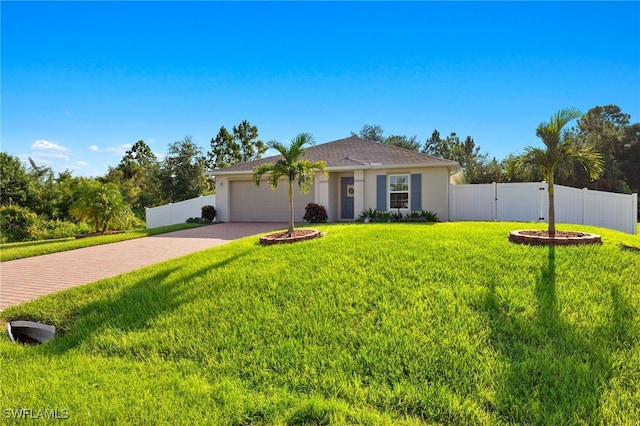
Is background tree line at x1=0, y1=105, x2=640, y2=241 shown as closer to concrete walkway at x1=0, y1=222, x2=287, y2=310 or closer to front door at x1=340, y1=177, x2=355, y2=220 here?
concrete walkway at x1=0, y1=222, x2=287, y2=310

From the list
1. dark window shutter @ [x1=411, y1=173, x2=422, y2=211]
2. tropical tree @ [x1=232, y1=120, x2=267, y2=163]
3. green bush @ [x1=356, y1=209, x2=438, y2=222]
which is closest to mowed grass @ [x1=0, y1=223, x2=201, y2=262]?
green bush @ [x1=356, y1=209, x2=438, y2=222]

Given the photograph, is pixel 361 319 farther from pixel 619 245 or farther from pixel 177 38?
pixel 177 38

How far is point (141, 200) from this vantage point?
98.2ft

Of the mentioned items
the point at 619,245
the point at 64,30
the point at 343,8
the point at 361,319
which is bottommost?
the point at 361,319

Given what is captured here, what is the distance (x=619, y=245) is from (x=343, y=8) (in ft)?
31.5

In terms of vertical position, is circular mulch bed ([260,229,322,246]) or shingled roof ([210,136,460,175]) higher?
shingled roof ([210,136,460,175])

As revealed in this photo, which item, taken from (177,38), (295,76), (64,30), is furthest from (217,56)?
(64,30)

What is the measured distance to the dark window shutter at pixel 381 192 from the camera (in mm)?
16969

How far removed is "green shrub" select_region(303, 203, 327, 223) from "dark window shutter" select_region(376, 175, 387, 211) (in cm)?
269

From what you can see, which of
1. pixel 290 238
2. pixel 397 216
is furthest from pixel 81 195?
pixel 397 216

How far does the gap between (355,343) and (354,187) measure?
1360 centimetres

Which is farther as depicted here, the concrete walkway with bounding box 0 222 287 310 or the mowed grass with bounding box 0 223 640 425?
the concrete walkway with bounding box 0 222 287 310

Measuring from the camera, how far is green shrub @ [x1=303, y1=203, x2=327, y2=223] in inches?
669

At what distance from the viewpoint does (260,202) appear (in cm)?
1969
